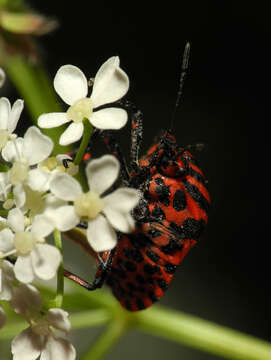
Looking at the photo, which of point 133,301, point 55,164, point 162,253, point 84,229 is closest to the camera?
point 55,164

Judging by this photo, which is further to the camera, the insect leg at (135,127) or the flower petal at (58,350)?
the insect leg at (135,127)

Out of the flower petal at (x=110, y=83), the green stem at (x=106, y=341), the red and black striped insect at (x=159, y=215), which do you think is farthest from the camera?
the green stem at (x=106, y=341)

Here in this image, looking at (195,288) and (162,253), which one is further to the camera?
(195,288)

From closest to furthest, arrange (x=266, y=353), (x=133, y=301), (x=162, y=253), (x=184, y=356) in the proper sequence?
(x=162, y=253)
(x=133, y=301)
(x=266, y=353)
(x=184, y=356)

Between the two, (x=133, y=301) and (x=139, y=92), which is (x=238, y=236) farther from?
(x=133, y=301)

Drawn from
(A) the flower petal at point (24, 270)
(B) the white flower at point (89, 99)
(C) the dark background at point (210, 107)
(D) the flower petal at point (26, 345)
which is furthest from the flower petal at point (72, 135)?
(C) the dark background at point (210, 107)

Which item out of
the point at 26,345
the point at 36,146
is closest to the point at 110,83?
the point at 36,146

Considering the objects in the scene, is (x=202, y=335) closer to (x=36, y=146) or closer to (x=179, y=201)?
(x=179, y=201)

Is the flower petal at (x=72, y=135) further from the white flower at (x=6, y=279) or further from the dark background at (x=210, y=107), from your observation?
the dark background at (x=210, y=107)

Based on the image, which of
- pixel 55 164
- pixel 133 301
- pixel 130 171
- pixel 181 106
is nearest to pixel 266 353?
pixel 133 301
